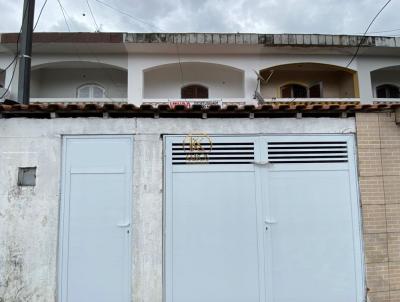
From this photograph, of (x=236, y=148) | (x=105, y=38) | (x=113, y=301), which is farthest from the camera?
(x=105, y=38)

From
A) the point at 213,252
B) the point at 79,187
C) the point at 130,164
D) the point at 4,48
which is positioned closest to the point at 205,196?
the point at 213,252

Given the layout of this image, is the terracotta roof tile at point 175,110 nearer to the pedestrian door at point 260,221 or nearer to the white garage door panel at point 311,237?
the pedestrian door at point 260,221

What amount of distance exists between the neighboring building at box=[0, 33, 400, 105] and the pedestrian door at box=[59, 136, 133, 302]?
5.91 metres

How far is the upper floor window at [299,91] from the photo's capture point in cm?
1243

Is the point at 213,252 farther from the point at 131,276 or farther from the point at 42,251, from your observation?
the point at 42,251

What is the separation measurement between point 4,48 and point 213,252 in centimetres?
1029

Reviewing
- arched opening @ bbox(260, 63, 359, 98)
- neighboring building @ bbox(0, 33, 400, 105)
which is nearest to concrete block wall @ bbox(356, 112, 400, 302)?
neighboring building @ bbox(0, 33, 400, 105)

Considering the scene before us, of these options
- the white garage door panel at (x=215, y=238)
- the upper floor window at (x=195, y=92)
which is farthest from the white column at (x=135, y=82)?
the white garage door panel at (x=215, y=238)

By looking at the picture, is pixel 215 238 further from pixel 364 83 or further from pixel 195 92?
pixel 364 83

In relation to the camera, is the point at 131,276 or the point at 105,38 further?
the point at 105,38

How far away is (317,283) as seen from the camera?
4719mm

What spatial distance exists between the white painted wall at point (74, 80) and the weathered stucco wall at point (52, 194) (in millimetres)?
7551

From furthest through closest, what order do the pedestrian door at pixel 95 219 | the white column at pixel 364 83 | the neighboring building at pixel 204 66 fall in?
the white column at pixel 364 83 → the neighboring building at pixel 204 66 → the pedestrian door at pixel 95 219

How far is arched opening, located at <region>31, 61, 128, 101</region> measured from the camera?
12047 mm
